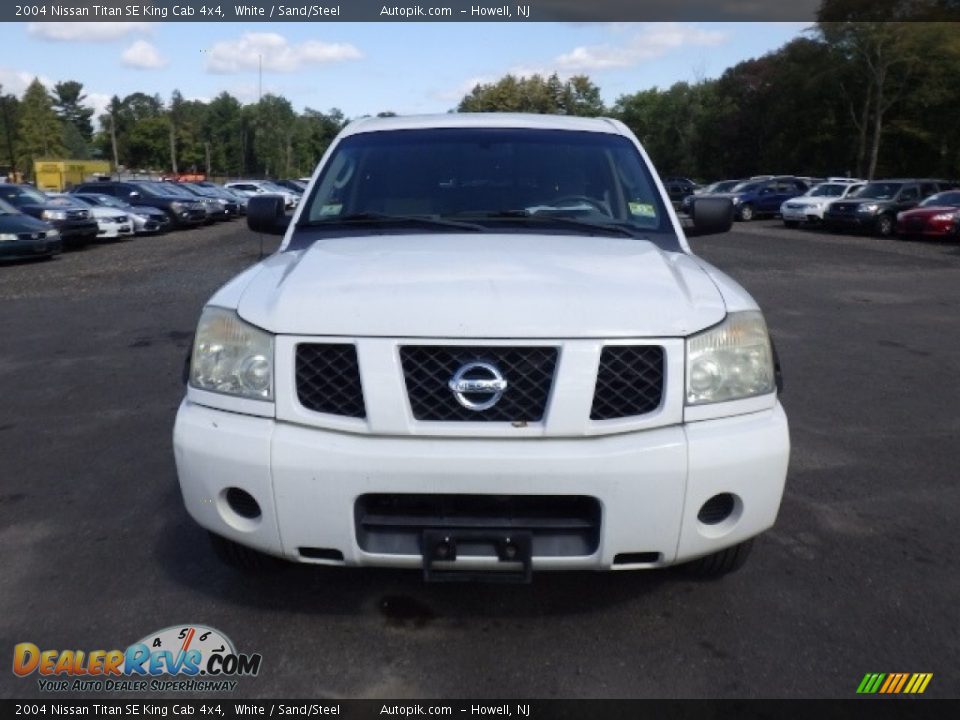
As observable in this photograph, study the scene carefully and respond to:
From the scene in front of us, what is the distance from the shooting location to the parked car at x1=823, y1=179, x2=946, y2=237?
25656 millimetres

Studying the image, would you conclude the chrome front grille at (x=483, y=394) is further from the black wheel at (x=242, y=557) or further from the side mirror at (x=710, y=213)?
the side mirror at (x=710, y=213)

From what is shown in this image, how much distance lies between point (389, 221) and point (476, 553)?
1743 mm

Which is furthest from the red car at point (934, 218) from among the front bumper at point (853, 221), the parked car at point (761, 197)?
the parked car at point (761, 197)

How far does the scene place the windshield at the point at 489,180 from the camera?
13.4 ft

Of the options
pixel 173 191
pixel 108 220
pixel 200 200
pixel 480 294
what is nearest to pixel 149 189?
pixel 173 191

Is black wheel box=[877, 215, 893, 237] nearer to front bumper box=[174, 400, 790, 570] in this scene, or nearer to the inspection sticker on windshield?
the inspection sticker on windshield

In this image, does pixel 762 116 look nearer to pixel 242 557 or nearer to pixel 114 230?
pixel 114 230

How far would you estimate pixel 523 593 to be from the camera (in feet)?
10.9

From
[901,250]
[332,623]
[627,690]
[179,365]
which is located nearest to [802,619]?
A: [627,690]

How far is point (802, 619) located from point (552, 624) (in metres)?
0.87

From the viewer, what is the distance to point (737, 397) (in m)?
2.86

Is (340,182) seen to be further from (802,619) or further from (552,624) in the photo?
(802,619)

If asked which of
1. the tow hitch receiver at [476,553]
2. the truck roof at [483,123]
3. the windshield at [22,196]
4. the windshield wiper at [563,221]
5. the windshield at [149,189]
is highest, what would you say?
the truck roof at [483,123]

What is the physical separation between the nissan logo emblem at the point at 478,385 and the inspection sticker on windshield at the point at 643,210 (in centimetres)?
171
